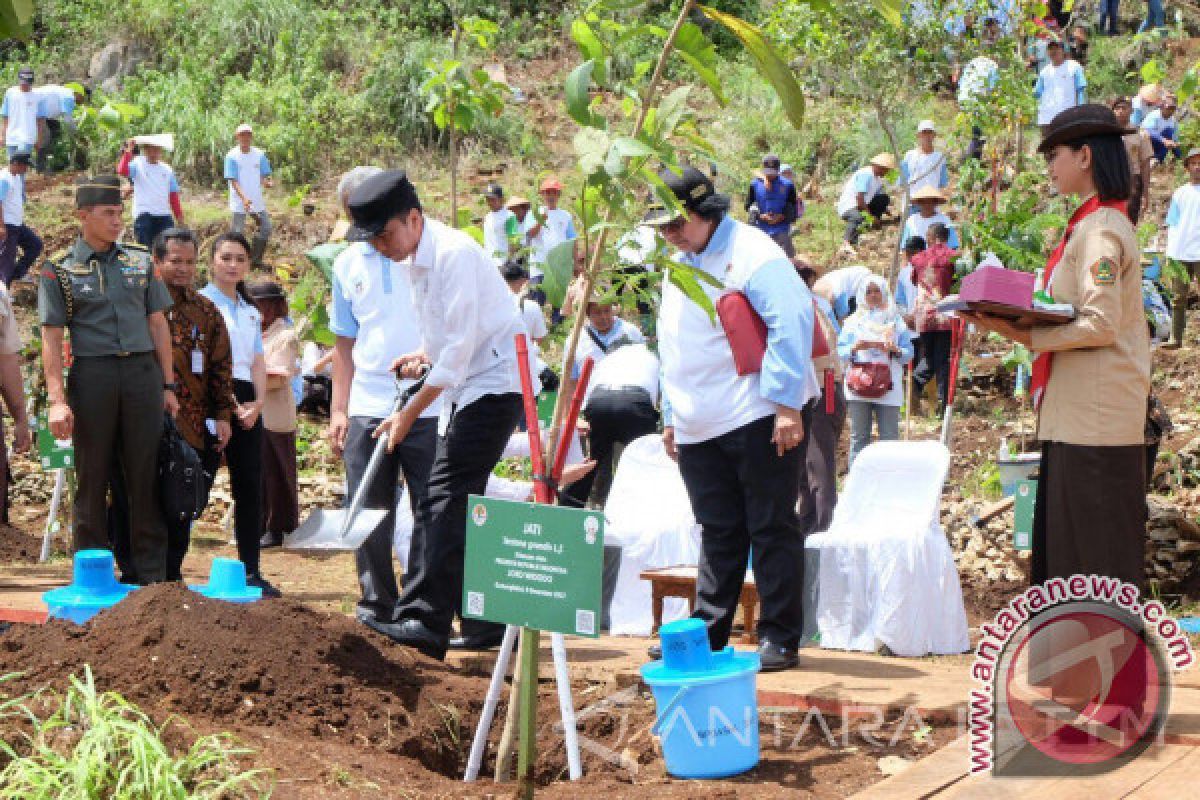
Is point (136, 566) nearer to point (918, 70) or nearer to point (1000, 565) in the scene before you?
point (1000, 565)

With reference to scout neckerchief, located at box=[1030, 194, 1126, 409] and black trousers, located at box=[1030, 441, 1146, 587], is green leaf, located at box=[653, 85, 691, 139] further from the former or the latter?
black trousers, located at box=[1030, 441, 1146, 587]

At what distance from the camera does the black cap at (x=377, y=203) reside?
547 centimetres

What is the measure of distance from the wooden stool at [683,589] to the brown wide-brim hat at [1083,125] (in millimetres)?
3003

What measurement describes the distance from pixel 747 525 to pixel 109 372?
3.11m

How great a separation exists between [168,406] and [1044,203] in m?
13.7

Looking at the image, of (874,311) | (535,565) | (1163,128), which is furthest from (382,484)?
(1163,128)

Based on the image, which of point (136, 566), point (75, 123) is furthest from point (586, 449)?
point (75, 123)

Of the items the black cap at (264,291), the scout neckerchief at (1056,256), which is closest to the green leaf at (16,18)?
the scout neckerchief at (1056,256)

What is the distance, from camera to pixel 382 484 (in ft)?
22.4

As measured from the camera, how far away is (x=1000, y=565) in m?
9.34

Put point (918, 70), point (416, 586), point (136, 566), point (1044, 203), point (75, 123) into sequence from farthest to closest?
1. point (75, 123)
2. point (1044, 203)
3. point (918, 70)
4. point (136, 566)
5. point (416, 586)

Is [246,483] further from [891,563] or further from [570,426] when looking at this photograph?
[570,426]

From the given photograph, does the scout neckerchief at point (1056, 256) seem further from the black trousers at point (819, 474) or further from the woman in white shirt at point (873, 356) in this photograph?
the woman in white shirt at point (873, 356)

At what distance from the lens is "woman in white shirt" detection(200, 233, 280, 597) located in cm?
796
